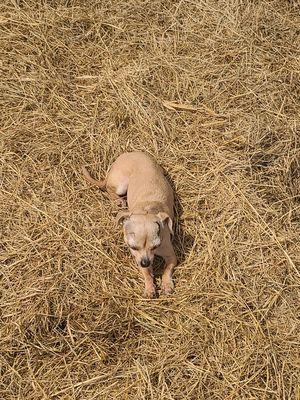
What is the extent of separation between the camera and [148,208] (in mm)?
5320

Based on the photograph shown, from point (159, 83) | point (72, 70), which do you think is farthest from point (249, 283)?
point (72, 70)

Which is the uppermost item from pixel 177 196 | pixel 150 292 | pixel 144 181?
pixel 144 181

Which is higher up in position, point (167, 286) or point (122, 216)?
point (122, 216)

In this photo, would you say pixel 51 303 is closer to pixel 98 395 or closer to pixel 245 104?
pixel 98 395

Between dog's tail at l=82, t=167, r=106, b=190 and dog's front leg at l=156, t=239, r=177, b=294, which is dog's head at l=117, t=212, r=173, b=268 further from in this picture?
dog's tail at l=82, t=167, r=106, b=190

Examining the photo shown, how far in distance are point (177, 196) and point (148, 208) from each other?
2.46ft

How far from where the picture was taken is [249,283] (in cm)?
535

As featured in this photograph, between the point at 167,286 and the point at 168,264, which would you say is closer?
the point at 167,286

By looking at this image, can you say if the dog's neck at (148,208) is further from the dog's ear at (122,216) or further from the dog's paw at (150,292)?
the dog's paw at (150,292)

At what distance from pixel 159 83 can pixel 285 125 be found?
163 cm

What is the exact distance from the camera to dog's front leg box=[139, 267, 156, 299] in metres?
5.25

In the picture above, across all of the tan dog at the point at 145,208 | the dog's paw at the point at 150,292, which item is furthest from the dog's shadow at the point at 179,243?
the dog's paw at the point at 150,292

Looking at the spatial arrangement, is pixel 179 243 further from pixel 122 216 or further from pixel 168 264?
pixel 122 216

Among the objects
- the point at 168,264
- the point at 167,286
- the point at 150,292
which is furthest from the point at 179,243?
the point at 150,292
